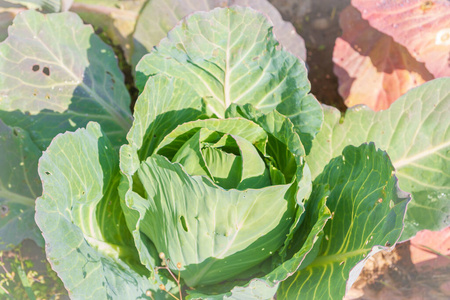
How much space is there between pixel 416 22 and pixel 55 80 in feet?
5.34

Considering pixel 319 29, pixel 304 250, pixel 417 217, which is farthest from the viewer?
pixel 319 29

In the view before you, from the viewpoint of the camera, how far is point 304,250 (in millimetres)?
1237

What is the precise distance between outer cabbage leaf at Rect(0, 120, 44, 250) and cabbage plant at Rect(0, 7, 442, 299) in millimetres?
27

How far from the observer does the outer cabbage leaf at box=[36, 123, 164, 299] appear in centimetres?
121

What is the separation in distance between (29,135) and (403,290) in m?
1.96

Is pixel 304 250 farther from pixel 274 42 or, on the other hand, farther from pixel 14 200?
pixel 14 200

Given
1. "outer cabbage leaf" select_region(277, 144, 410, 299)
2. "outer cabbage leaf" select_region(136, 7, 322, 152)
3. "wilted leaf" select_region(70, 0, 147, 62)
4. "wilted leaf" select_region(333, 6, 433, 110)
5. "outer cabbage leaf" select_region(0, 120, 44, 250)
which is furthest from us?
"wilted leaf" select_region(333, 6, 433, 110)

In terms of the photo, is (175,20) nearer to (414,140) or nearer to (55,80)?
(55,80)

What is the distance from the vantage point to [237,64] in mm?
1529

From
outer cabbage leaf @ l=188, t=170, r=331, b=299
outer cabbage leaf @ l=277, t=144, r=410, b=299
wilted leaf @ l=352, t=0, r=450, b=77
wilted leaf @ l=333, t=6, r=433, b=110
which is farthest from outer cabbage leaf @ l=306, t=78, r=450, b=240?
wilted leaf @ l=333, t=6, r=433, b=110

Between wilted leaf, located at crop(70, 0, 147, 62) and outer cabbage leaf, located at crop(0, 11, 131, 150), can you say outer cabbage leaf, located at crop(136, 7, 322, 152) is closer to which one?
outer cabbage leaf, located at crop(0, 11, 131, 150)

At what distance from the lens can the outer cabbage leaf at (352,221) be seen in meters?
1.18

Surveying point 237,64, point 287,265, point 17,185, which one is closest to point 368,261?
point 287,265

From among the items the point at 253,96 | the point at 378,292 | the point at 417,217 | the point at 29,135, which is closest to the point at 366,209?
the point at 417,217
